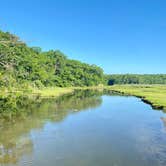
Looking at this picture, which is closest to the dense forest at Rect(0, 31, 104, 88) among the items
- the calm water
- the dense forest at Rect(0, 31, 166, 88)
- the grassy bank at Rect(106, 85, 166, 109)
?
the dense forest at Rect(0, 31, 166, 88)

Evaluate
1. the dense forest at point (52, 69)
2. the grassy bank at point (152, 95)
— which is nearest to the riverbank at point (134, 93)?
the grassy bank at point (152, 95)

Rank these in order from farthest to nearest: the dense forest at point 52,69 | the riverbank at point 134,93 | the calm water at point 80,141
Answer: the dense forest at point 52,69
the riverbank at point 134,93
the calm water at point 80,141

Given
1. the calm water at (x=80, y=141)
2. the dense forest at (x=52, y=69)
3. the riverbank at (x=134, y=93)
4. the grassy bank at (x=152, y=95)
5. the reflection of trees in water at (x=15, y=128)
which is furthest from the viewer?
the dense forest at (x=52, y=69)

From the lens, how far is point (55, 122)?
33.1 metres

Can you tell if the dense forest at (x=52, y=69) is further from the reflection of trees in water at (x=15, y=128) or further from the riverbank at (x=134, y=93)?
the reflection of trees in water at (x=15, y=128)

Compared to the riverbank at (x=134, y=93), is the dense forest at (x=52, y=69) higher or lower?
higher

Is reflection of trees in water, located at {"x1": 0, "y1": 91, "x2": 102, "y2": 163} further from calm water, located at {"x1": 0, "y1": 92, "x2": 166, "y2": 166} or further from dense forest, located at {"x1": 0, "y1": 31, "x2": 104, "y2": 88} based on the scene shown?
dense forest, located at {"x1": 0, "y1": 31, "x2": 104, "y2": 88}

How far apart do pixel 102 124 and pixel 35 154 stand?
14.0 meters

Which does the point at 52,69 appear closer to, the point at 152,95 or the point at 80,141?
the point at 152,95

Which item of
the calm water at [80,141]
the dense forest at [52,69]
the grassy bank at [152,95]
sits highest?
the dense forest at [52,69]

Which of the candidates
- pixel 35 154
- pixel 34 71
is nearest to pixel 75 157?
pixel 35 154

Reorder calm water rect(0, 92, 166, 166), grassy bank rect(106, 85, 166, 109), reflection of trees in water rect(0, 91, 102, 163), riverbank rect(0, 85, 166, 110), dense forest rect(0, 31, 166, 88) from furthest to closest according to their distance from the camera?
dense forest rect(0, 31, 166, 88) → grassy bank rect(106, 85, 166, 109) → riverbank rect(0, 85, 166, 110) → reflection of trees in water rect(0, 91, 102, 163) → calm water rect(0, 92, 166, 166)

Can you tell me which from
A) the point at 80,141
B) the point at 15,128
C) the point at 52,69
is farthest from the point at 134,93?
the point at 80,141

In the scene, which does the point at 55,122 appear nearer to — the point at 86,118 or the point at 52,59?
the point at 86,118
